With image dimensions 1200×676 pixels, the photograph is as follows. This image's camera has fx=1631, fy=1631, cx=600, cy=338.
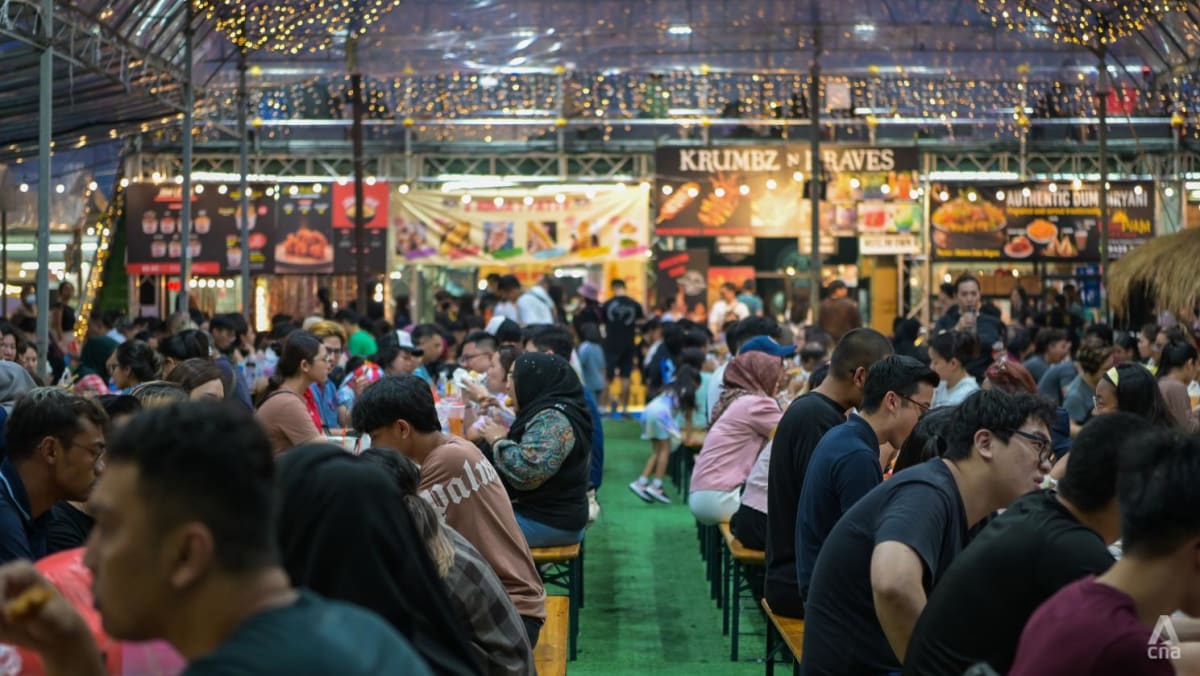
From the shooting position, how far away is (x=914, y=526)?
14.3ft

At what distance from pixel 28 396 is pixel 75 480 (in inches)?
12.2

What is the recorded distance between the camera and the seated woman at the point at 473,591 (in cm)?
421

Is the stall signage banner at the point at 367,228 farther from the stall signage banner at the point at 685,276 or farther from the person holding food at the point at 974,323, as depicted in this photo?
the person holding food at the point at 974,323

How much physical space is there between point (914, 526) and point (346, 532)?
1.88m

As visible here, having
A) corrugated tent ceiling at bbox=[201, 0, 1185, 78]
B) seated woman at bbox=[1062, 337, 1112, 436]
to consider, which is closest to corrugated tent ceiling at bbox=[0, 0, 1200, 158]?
corrugated tent ceiling at bbox=[201, 0, 1185, 78]

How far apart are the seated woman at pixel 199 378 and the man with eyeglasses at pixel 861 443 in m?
2.71

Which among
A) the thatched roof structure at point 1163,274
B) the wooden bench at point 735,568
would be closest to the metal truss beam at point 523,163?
the thatched roof structure at point 1163,274

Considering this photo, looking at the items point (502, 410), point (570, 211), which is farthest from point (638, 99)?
point (502, 410)

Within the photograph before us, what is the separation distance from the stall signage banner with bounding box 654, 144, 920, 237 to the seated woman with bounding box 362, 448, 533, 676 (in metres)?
21.4

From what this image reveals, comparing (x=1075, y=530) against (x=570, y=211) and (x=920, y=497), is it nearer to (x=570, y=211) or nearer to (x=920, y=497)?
(x=920, y=497)

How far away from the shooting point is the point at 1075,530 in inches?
144

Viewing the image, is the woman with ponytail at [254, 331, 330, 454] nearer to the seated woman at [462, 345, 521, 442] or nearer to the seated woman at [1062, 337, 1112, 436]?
the seated woman at [462, 345, 521, 442]

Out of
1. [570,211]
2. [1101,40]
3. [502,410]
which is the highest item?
[1101,40]

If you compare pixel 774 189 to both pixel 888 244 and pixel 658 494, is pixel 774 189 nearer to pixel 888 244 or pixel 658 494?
pixel 888 244
